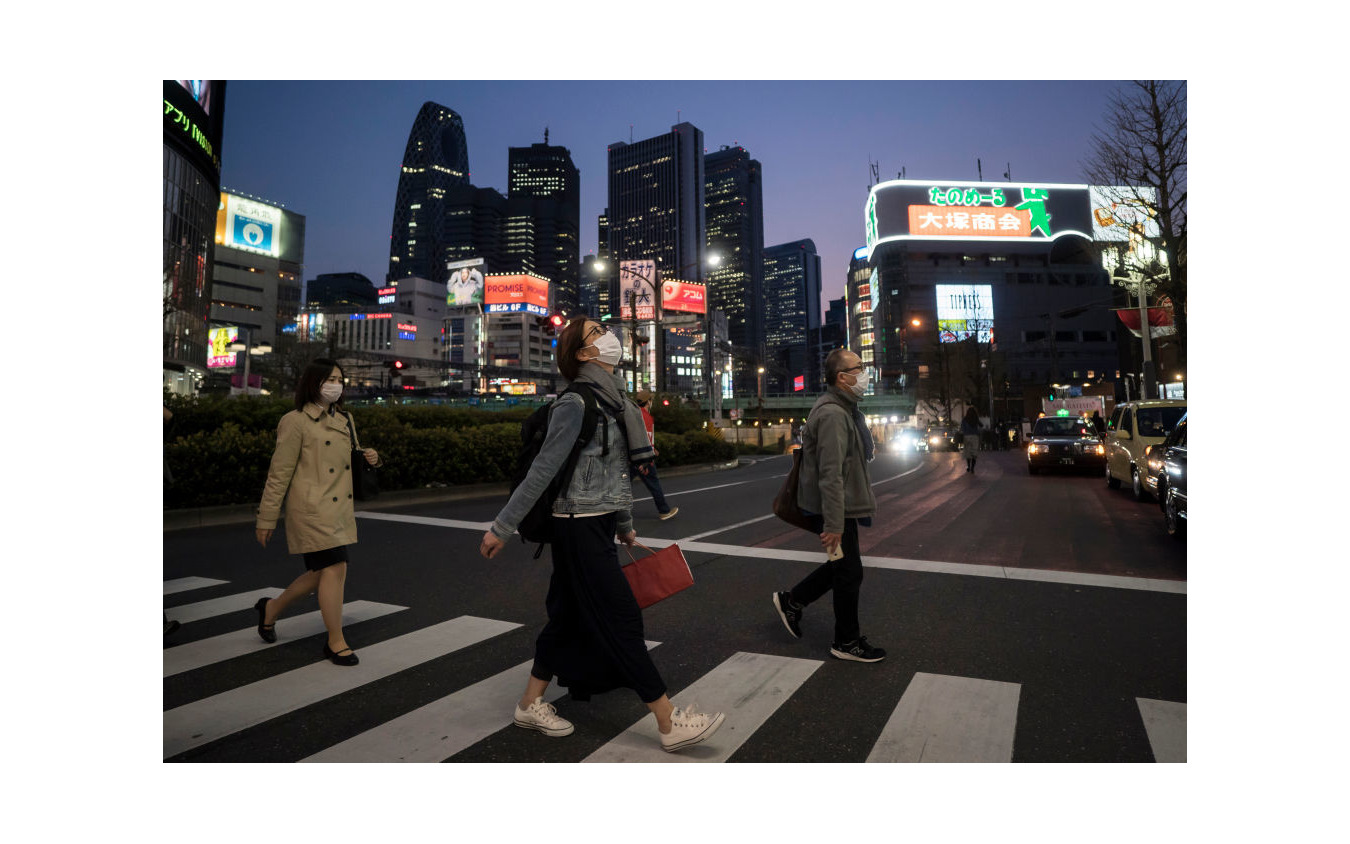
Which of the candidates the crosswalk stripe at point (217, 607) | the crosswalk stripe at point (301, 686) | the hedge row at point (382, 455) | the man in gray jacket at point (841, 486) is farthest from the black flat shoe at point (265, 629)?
the hedge row at point (382, 455)

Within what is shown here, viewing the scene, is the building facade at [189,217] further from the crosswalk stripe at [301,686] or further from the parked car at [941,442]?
the parked car at [941,442]

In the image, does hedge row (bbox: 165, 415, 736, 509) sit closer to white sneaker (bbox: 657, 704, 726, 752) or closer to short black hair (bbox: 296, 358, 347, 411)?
short black hair (bbox: 296, 358, 347, 411)

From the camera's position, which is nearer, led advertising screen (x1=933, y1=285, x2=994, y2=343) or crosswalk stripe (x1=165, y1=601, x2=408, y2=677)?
crosswalk stripe (x1=165, y1=601, x2=408, y2=677)

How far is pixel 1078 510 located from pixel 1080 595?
20.4 ft

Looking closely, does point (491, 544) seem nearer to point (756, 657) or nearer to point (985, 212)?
point (756, 657)

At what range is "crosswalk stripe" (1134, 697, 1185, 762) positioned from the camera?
293cm

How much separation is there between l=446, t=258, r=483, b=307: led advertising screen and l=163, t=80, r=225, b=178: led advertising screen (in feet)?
225

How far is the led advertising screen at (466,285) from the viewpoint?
117m

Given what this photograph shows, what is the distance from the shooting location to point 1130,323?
2841 centimetres

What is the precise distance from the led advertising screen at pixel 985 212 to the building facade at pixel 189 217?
79.3 meters

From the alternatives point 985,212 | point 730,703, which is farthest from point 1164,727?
point 985,212

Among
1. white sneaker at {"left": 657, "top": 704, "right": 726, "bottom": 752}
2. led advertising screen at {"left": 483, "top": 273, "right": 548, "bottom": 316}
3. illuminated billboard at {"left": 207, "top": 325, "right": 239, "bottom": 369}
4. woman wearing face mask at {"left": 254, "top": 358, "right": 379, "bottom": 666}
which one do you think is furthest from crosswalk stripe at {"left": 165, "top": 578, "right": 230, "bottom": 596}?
led advertising screen at {"left": 483, "top": 273, "right": 548, "bottom": 316}

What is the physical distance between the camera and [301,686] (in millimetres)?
3693
